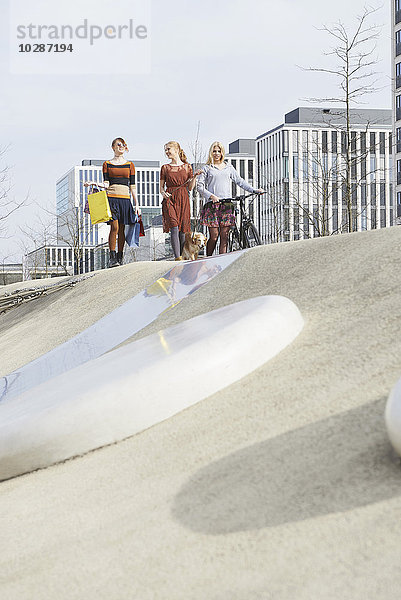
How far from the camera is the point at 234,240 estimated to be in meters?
10.7

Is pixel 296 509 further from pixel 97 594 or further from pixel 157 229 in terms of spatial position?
pixel 157 229

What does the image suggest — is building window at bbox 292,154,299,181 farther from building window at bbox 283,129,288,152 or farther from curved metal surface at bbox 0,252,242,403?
curved metal surface at bbox 0,252,242,403

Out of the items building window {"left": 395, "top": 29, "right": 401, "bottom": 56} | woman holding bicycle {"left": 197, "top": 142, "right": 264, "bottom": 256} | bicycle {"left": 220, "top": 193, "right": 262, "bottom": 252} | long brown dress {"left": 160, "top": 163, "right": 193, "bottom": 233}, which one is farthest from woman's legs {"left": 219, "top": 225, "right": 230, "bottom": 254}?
building window {"left": 395, "top": 29, "right": 401, "bottom": 56}

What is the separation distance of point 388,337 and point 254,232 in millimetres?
6911

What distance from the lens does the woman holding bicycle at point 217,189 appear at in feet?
33.3

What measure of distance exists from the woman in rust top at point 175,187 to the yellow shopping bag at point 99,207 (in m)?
0.91

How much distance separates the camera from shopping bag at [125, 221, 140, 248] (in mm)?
11336

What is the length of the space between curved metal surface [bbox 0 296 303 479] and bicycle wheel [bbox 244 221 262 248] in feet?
20.7

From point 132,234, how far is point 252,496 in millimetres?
8908

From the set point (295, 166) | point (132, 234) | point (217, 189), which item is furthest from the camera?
point (295, 166)

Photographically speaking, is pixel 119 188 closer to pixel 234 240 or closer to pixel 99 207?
pixel 99 207

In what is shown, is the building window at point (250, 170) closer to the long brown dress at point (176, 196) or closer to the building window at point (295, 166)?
the building window at point (295, 166)

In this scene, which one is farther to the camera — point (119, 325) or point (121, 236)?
point (121, 236)

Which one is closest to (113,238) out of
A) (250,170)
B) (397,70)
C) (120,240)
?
(120,240)
